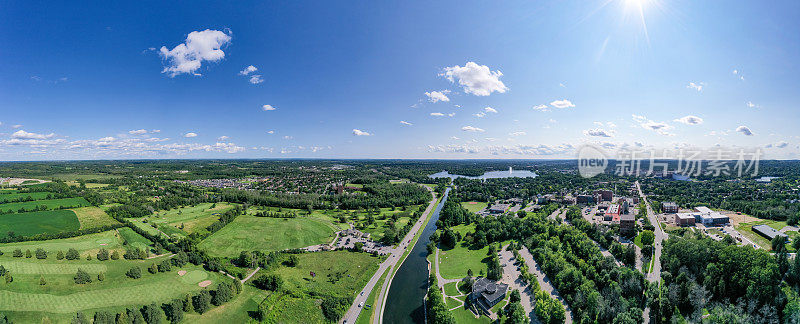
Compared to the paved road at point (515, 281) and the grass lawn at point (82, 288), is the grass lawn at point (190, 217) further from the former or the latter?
the paved road at point (515, 281)

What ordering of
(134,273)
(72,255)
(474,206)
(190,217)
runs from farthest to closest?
(474,206), (190,217), (72,255), (134,273)

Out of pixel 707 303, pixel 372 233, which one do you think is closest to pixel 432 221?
pixel 372 233

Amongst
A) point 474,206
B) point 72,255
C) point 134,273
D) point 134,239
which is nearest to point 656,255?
point 474,206

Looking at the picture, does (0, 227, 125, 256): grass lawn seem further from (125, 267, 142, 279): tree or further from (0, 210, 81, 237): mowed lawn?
(125, 267, 142, 279): tree

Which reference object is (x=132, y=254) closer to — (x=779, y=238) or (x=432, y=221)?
(x=432, y=221)

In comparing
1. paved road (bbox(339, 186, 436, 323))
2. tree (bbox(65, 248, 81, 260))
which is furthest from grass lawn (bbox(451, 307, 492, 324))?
tree (bbox(65, 248, 81, 260))

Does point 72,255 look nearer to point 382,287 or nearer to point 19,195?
point 382,287

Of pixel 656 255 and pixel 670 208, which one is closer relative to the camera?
pixel 656 255
